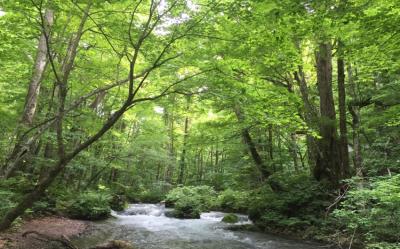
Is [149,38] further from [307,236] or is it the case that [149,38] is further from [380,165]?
[380,165]

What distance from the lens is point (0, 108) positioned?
9898 mm

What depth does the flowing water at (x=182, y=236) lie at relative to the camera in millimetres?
10102

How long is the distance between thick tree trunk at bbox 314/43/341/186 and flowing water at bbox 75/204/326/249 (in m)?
3.29

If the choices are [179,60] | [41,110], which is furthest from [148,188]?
[179,60]

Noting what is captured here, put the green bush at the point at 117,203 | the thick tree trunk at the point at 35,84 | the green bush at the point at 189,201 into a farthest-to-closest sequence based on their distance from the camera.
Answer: the green bush at the point at 117,203
the green bush at the point at 189,201
the thick tree trunk at the point at 35,84

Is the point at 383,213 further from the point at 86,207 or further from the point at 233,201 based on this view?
the point at 233,201

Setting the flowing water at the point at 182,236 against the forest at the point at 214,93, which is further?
the flowing water at the point at 182,236

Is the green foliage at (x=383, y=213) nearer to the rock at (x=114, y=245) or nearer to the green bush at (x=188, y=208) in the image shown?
the rock at (x=114, y=245)

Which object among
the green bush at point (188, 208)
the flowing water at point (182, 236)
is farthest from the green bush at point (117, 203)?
the flowing water at point (182, 236)

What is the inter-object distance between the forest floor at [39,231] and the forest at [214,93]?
28cm

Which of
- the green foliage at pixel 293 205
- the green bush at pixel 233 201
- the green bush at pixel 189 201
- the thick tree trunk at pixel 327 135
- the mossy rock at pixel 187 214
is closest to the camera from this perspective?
the green foliage at pixel 293 205

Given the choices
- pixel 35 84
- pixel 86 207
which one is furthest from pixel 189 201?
pixel 35 84

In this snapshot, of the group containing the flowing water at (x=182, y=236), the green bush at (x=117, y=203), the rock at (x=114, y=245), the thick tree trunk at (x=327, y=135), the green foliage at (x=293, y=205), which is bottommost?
the flowing water at (x=182, y=236)

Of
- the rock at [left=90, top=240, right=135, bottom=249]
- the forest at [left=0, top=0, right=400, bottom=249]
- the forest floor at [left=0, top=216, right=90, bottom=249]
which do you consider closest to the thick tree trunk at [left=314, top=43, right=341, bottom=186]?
the forest at [left=0, top=0, right=400, bottom=249]
